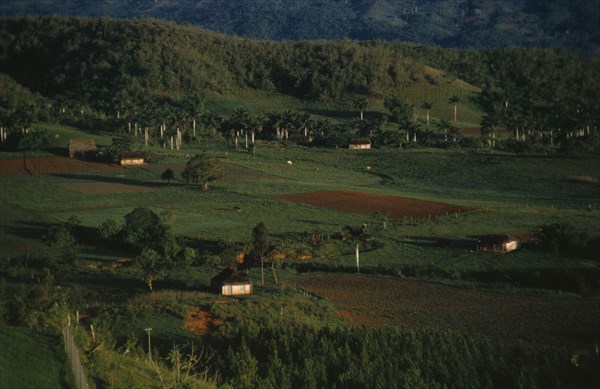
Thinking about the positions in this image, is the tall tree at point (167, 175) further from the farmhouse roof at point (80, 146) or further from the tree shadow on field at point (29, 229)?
the tree shadow on field at point (29, 229)

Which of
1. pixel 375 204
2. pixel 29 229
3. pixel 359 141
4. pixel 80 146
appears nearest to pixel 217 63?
pixel 359 141

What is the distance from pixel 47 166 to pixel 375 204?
33291mm

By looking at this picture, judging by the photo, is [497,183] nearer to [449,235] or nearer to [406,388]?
[449,235]

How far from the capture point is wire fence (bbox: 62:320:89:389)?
22231 millimetres

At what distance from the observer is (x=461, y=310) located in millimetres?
39125

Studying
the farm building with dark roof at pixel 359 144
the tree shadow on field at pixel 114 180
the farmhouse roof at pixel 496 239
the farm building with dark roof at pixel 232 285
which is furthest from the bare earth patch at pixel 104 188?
the farm building with dark roof at pixel 359 144

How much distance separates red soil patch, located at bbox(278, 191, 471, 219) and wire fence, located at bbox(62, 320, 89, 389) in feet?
128

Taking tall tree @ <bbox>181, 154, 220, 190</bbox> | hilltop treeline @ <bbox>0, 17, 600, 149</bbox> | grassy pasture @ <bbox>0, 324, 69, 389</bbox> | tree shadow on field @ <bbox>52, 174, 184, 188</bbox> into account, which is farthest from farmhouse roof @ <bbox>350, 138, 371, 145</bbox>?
grassy pasture @ <bbox>0, 324, 69, 389</bbox>

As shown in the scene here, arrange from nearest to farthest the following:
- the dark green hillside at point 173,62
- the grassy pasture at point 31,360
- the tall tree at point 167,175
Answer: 1. the grassy pasture at point 31,360
2. the tall tree at point 167,175
3. the dark green hillside at point 173,62

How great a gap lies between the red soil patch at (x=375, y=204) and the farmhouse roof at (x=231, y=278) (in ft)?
73.6

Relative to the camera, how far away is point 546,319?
37250mm

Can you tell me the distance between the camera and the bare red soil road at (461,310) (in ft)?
116

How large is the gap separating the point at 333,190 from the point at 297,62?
93688 mm

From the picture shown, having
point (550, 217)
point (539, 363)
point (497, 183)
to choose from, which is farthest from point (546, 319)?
point (497, 183)
